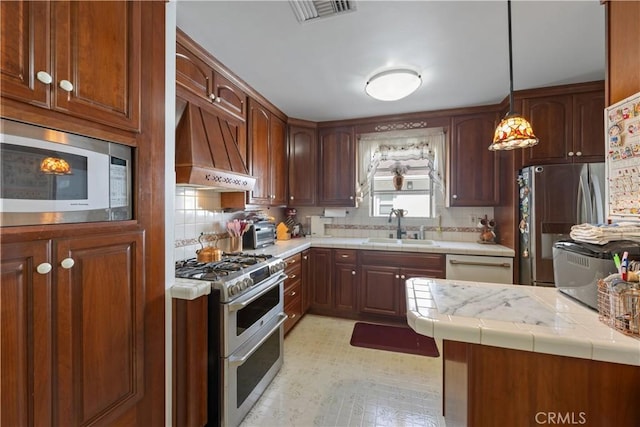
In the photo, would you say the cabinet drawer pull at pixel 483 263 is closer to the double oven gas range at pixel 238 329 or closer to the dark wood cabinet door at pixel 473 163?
the dark wood cabinet door at pixel 473 163

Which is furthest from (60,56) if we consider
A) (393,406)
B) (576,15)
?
(576,15)

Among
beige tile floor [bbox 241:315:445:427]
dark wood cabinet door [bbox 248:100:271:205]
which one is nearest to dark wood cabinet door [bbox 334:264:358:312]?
beige tile floor [bbox 241:315:445:427]

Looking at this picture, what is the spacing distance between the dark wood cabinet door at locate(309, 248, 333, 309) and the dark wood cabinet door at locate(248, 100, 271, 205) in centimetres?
89

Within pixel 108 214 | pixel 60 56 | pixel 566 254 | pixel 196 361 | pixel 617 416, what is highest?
pixel 60 56

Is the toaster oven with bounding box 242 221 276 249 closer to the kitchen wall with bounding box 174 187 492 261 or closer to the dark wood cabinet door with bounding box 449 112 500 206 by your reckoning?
the kitchen wall with bounding box 174 187 492 261

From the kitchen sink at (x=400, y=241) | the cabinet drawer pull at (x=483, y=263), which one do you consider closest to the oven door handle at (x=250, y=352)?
the kitchen sink at (x=400, y=241)

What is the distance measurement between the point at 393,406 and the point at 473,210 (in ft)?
8.06

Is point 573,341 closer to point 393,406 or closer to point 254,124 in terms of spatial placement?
point 393,406

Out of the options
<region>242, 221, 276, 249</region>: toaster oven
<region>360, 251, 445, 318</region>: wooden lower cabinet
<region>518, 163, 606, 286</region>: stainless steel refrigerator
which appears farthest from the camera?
<region>360, 251, 445, 318</region>: wooden lower cabinet

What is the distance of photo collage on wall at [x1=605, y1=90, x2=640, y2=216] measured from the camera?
1088 mm

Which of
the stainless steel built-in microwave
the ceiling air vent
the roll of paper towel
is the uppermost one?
the ceiling air vent

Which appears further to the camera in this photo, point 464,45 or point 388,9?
point 464,45

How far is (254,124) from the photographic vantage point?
8.77ft

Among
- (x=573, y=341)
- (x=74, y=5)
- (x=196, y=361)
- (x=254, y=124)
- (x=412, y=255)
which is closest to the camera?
(x=573, y=341)
